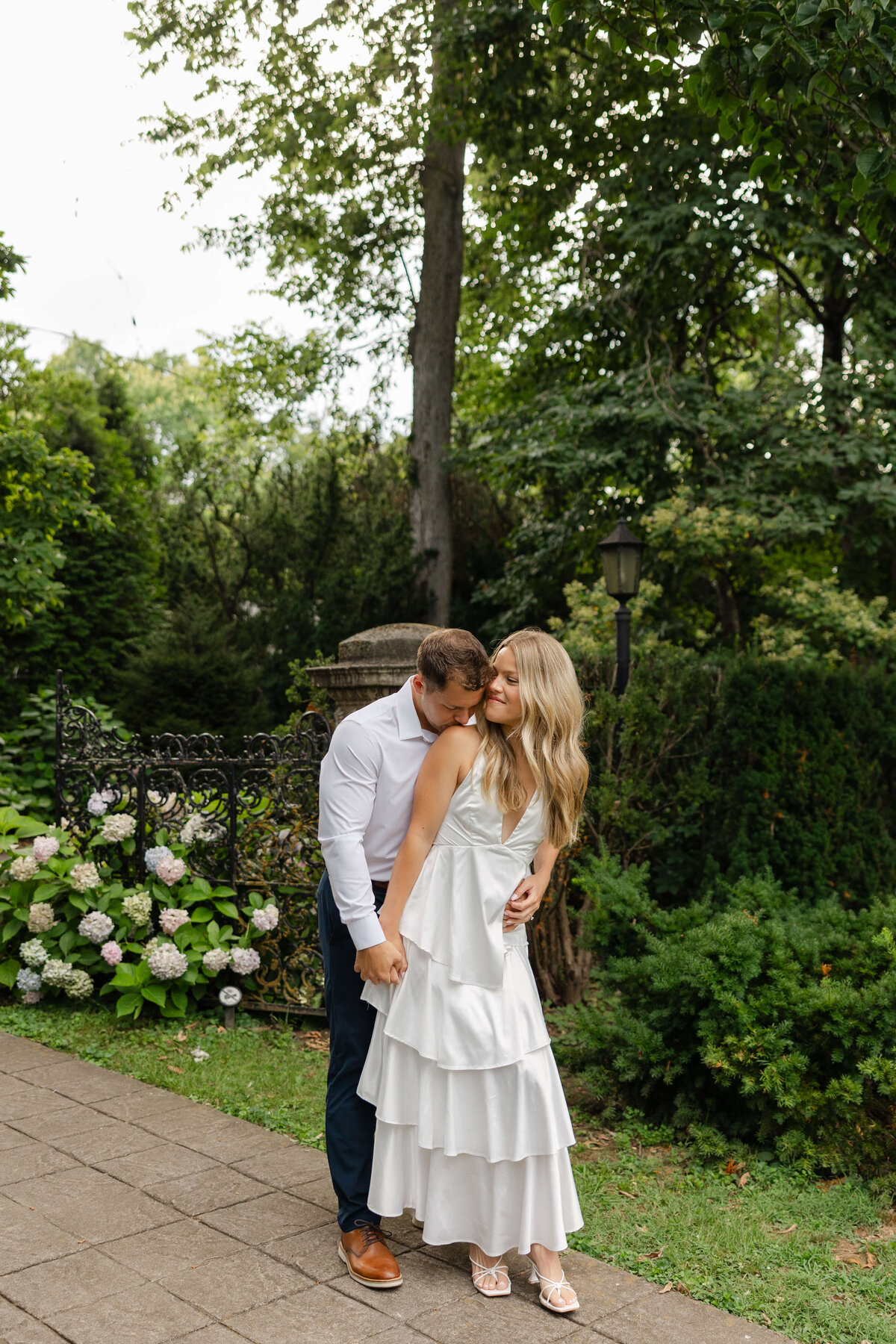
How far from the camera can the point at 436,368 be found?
540 inches

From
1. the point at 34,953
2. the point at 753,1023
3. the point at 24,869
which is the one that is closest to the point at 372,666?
the point at 24,869

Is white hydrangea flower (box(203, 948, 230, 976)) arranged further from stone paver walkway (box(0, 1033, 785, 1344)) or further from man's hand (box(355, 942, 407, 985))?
man's hand (box(355, 942, 407, 985))

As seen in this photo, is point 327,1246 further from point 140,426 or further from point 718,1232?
point 140,426

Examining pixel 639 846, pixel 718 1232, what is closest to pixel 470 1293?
pixel 718 1232

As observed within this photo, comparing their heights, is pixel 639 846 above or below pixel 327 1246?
above

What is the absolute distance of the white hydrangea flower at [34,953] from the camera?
5688 millimetres

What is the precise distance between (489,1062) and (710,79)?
3637 millimetres

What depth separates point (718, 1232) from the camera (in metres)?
3.37

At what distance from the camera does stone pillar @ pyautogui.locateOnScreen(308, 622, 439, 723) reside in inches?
225

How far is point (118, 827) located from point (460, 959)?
346 cm

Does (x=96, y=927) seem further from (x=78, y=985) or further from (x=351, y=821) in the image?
(x=351, y=821)

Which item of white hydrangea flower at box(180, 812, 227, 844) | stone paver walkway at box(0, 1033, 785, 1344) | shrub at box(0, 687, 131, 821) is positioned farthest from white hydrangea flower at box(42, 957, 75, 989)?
shrub at box(0, 687, 131, 821)

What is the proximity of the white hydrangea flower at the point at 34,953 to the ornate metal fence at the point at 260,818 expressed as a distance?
0.60 metres

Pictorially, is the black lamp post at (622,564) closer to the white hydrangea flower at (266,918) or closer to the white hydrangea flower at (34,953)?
the white hydrangea flower at (266,918)
